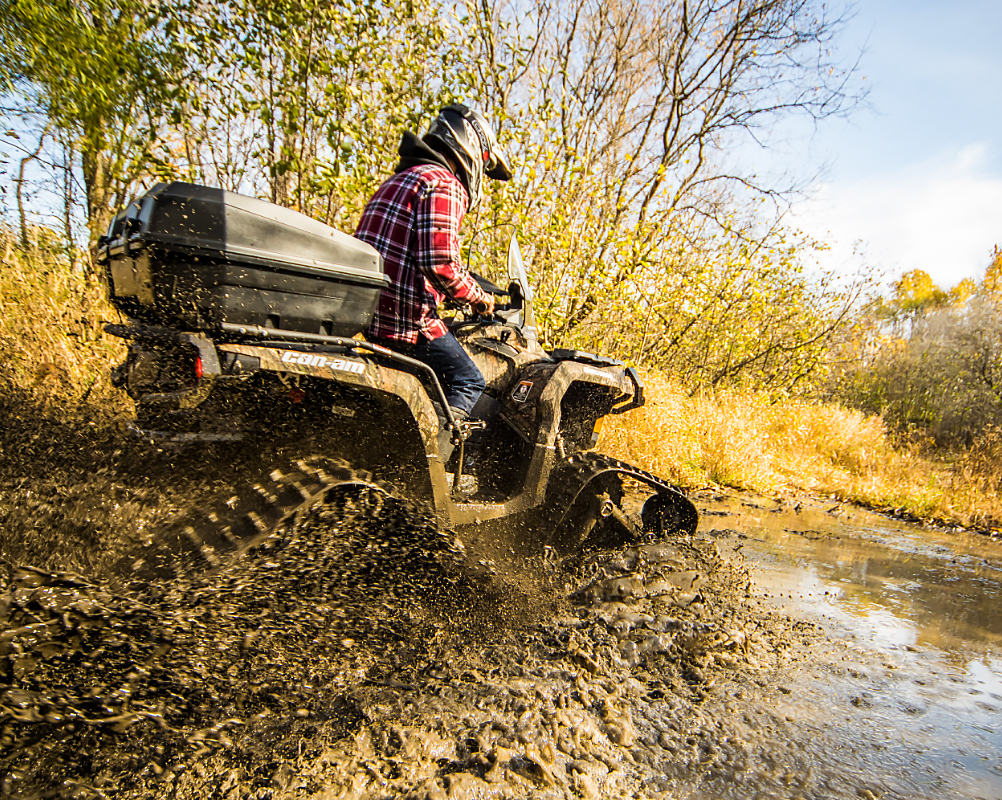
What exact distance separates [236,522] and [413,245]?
1.66 meters

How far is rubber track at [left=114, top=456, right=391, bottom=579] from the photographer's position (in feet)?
6.40

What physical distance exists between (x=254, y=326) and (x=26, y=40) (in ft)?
15.0

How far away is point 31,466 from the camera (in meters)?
2.51

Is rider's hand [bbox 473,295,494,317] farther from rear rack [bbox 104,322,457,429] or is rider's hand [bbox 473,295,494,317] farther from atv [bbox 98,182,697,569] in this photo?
rear rack [bbox 104,322,457,429]

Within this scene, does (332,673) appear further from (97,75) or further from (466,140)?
(97,75)

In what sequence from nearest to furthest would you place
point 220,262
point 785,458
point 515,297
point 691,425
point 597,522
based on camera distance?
1. point 220,262
2. point 597,522
3. point 515,297
4. point 691,425
5. point 785,458

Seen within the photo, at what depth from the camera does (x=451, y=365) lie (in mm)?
3213

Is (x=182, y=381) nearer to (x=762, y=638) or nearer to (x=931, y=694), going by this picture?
(x=762, y=638)

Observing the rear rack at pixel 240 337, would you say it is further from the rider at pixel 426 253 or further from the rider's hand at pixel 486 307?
the rider's hand at pixel 486 307

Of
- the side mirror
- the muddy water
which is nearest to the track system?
the muddy water

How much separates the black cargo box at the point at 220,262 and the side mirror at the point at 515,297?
1.56m

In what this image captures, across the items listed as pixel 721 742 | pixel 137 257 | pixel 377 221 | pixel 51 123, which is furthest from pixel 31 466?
pixel 51 123

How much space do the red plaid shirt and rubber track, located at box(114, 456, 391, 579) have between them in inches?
41.1

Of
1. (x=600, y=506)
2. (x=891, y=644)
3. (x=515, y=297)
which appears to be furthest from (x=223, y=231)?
(x=891, y=644)
